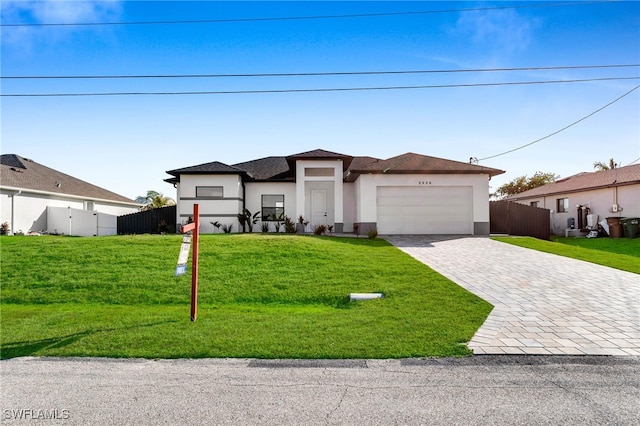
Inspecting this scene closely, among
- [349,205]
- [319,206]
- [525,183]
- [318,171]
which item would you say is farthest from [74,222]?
[525,183]

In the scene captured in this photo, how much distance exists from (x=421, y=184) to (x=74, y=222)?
19940mm

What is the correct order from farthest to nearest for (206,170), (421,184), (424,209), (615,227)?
(615,227), (206,170), (424,209), (421,184)

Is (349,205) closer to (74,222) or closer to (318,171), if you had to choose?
(318,171)

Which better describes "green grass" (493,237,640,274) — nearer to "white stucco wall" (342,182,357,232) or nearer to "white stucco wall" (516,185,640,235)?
"white stucco wall" (516,185,640,235)

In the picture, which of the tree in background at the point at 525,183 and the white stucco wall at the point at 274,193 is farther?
the tree in background at the point at 525,183

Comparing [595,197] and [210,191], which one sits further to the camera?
[595,197]

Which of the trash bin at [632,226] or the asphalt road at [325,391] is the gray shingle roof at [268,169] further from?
the trash bin at [632,226]

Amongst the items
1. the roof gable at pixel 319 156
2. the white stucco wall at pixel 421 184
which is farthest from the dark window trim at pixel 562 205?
the roof gable at pixel 319 156

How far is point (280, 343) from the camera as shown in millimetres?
4637

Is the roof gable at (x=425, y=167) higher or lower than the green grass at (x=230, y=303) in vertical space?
higher

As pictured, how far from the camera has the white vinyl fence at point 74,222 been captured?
63.7 ft

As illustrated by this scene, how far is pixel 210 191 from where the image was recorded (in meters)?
18.6

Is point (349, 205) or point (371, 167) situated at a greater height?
point (371, 167)

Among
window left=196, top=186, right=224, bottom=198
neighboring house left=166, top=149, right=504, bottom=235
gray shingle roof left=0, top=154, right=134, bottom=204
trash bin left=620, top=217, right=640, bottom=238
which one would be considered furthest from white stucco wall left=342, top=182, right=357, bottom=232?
gray shingle roof left=0, top=154, right=134, bottom=204
